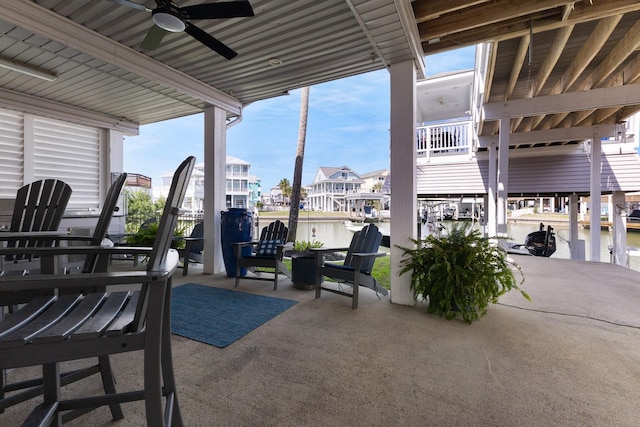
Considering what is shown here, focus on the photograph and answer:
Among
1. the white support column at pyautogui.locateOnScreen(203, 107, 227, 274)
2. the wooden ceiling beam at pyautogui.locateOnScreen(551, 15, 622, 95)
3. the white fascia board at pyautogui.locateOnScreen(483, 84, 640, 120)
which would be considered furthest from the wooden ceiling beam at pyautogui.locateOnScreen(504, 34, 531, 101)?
the white support column at pyautogui.locateOnScreen(203, 107, 227, 274)

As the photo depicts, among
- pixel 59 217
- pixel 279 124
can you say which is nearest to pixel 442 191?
pixel 59 217

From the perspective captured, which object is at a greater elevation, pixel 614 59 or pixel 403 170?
pixel 614 59

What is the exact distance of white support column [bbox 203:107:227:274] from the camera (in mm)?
4727

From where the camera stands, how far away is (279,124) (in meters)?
35.1

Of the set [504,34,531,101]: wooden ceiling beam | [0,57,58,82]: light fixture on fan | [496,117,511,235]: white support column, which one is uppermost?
[504,34,531,101]: wooden ceiling beam

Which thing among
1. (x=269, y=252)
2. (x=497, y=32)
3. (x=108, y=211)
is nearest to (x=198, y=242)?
(x=269, y=252)

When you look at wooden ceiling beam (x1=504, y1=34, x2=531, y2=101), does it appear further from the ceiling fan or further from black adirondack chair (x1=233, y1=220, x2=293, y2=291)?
black adirondack chair (x1=233, y1=220, x2=293, y2=291)

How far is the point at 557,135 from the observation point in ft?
23.9

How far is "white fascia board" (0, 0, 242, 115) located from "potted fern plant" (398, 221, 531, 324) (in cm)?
381

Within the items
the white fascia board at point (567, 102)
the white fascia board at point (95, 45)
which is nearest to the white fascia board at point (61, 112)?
the white fascia board at point (95, 45)

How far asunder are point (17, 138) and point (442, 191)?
9884mm

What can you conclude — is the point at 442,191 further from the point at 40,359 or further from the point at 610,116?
the point at 40,359

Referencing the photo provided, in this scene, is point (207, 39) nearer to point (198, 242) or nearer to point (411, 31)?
point (411, 31)

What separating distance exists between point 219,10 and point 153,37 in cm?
81
